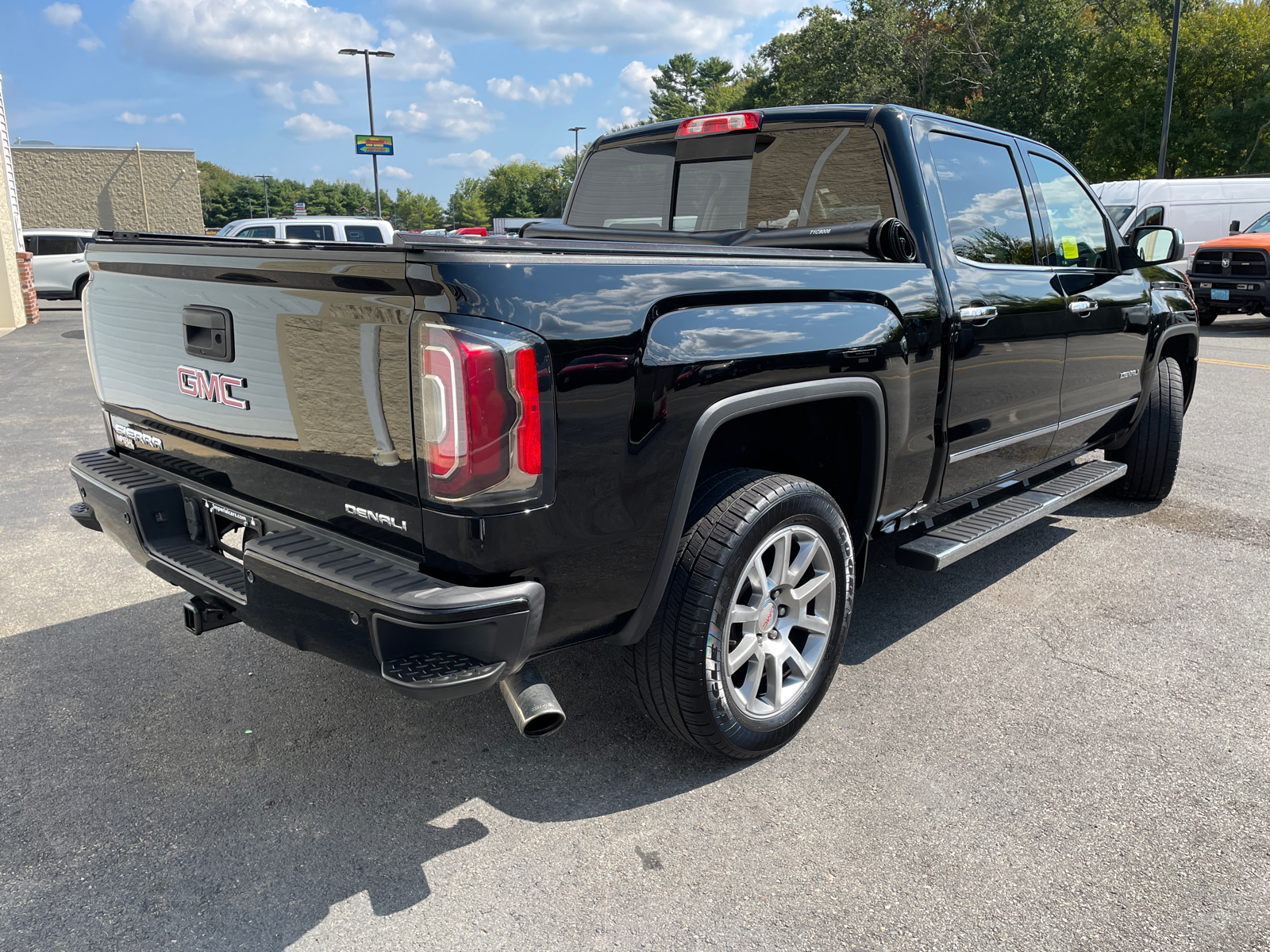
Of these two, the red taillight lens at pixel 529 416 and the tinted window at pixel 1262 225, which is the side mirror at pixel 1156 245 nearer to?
the red taillight lens at pixel 529 416

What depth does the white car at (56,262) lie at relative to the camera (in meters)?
21.0

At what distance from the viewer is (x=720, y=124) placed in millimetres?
3764

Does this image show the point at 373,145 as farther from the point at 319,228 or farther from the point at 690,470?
the point at 690,470

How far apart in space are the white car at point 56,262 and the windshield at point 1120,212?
21.9 meters

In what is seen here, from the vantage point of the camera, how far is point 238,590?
8.00 ft

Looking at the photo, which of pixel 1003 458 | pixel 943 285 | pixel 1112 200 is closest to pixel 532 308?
pixel 943 285

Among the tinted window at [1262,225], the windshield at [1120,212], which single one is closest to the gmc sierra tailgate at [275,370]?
the windshield at [1120,212]

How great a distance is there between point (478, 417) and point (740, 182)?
7.40 ft

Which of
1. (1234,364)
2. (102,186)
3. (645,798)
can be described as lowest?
(645,798)

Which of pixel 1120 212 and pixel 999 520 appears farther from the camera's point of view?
pixel 1120 212

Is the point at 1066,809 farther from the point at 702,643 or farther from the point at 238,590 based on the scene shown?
the point at 238,590

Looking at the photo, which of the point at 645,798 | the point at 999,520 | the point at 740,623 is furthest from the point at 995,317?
the point at 645,798

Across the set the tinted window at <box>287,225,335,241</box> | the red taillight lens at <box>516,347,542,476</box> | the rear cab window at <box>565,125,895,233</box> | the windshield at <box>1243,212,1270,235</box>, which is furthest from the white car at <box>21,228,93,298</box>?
the windshield at <box>1243,212,1270,235</box>

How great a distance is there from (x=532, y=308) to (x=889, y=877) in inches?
64.5
